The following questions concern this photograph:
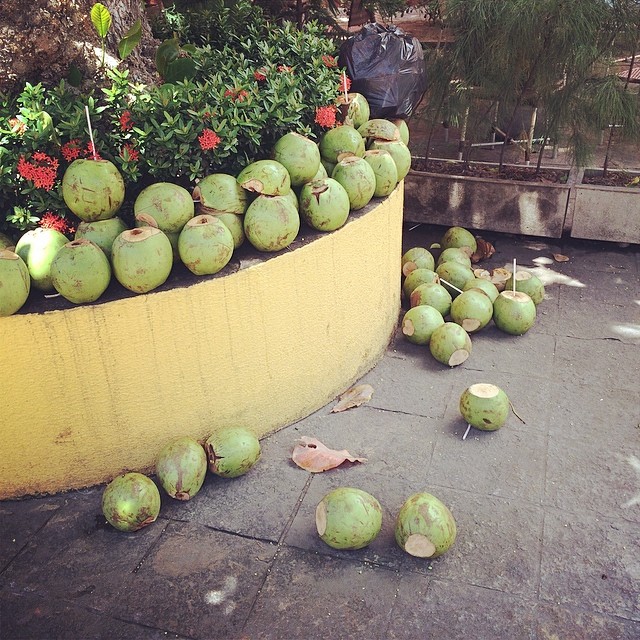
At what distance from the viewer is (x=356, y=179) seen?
3.70 m

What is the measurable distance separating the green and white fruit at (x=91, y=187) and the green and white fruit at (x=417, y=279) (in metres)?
2.27

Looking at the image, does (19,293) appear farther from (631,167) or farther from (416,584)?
(631,167)

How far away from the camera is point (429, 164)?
21.0 feet

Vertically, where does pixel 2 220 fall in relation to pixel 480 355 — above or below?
above

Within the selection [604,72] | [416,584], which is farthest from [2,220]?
[604,72]

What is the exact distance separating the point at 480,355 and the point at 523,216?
2120mm

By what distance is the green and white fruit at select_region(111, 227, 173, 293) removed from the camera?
9.41 ft

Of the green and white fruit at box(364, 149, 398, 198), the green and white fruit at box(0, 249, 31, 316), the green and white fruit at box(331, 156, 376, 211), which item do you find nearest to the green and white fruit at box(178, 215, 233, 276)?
the green and white fruit at box(0, 249, 31, 316)

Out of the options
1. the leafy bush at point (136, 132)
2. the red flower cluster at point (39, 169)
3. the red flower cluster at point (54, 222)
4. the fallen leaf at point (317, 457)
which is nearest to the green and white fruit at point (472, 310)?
the fallen leaf at point (317, 457)

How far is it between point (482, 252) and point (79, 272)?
3.66 meters

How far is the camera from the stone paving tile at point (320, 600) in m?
2.49

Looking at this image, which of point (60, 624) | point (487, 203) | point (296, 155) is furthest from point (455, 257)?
point (60, 624)

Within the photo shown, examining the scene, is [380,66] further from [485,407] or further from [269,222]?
[485,407]

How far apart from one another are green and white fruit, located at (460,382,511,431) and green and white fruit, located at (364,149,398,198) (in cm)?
131
